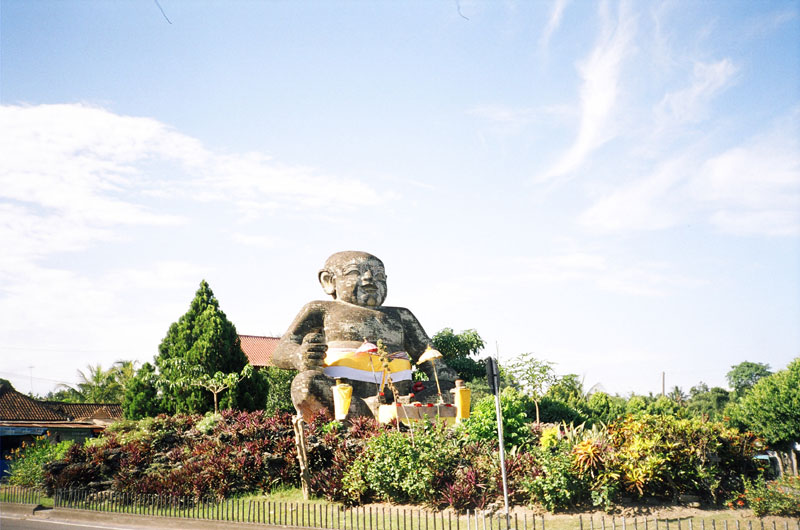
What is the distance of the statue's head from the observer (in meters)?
17.0

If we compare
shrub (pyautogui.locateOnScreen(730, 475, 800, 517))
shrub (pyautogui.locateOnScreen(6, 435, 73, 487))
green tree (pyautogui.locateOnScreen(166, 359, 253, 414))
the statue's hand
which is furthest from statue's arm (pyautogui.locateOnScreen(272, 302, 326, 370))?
shrub (pyautogui.locateOnScreen(730, 475, 800, 517))

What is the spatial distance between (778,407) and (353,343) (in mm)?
14416

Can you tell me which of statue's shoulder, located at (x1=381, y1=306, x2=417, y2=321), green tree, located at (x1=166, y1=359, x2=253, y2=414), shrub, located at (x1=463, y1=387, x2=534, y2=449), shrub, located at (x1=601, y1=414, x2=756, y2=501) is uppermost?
statue's shoulder, located at (x1=381, y1=306, x2=417, y2=321)

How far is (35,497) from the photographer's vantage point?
49.0 ft

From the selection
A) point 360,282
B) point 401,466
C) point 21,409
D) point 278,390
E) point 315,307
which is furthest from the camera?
point 21,409

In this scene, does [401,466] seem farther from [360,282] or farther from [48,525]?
[48,525]

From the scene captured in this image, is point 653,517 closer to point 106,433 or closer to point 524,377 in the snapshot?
point 524,377

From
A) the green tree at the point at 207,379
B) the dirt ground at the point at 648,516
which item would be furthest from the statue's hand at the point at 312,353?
the dirt ground at the point at 648,516

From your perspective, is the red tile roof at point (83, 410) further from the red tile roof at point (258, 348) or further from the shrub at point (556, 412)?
the shrub at point (556, 412)

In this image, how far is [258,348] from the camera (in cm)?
3180

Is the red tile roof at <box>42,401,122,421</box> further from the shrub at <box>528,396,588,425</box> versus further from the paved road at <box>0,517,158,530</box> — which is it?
the shrub at <box>528,396,588,425</box>

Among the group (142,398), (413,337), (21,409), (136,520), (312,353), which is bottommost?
(136,520)

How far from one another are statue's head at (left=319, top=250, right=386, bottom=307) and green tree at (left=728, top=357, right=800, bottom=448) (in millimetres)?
12826

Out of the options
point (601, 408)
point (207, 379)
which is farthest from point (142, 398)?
point (601, 408)
